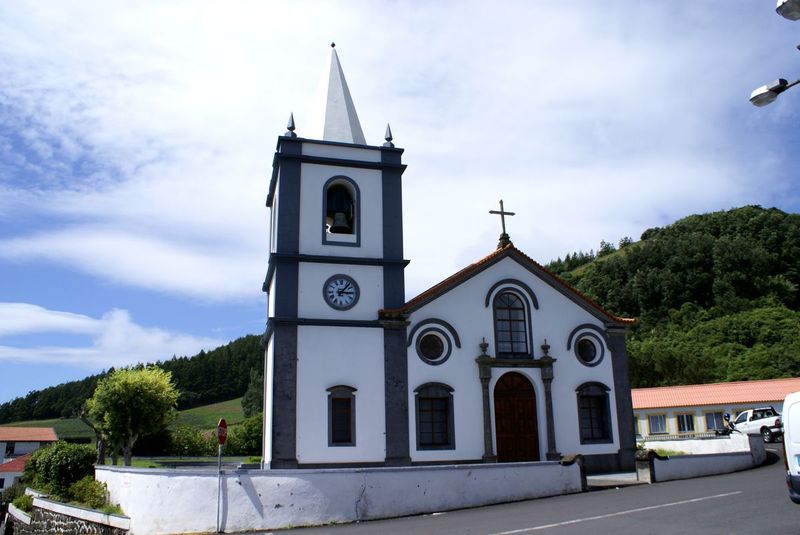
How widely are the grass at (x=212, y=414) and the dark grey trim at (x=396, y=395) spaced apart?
66896mm

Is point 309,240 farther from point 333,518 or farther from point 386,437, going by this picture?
point 333,518

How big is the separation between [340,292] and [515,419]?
726 cm

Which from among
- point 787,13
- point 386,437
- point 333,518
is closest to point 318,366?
point 386,437

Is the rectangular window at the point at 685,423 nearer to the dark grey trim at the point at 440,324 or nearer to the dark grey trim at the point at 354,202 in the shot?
the dark grey trim at the point at 440,324

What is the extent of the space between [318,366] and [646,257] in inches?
3213


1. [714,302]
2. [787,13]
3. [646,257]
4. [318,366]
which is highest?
[646,257]

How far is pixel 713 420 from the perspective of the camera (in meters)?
42.2

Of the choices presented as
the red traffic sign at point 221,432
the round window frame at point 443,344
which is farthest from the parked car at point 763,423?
the red traffic sign at point 221,432

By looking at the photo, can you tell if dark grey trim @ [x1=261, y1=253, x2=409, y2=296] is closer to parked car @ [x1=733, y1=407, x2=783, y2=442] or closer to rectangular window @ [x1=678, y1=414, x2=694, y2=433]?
parked car @ [x1=733, y1=407, x2=783, y2=442]

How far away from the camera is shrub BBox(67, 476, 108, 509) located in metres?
21.0

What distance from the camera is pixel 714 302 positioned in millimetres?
82250

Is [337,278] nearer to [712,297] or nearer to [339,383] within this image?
[339,383]

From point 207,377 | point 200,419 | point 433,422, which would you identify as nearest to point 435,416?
point 433,422

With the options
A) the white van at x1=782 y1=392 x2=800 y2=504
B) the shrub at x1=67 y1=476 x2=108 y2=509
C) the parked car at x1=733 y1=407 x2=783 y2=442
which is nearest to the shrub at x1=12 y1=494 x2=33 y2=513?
the shrub at x1=67 y1=476 x2=108 y2=509
